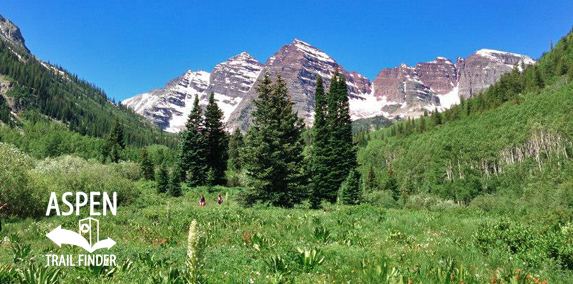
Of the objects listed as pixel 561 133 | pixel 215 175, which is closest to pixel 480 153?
pixel 561 133

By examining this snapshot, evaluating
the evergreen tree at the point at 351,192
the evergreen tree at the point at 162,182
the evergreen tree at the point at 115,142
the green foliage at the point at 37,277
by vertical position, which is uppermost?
the evergreen tree at the point at 115,142

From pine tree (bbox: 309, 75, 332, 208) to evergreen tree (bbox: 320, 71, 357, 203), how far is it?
442 mm

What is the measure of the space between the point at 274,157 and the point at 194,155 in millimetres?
25048

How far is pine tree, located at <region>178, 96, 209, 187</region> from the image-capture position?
5144 centimetres

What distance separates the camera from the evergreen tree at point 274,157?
29641mm

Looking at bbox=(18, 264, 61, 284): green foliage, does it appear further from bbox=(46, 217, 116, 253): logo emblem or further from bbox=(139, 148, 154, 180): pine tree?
bbox=(139, 148, 154, 180): pine tree

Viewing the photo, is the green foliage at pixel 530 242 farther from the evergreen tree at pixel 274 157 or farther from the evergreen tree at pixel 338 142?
the evergreen tree at pixel 338 142

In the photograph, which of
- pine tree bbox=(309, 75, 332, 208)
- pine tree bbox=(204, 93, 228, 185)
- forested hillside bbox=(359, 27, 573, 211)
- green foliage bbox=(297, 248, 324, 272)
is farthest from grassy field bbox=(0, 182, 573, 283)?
forested hillside bbox=(359, 27, 573, 211)

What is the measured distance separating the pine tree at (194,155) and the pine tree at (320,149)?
53.6 ft

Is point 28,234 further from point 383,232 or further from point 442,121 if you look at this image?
point 442,121

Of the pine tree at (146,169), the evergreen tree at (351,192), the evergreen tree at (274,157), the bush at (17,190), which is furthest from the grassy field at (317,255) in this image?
the pine tree at (146,169)

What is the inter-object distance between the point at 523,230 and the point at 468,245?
1.68 meters

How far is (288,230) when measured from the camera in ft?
43.8

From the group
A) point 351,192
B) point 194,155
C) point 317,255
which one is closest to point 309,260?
point 317,255
